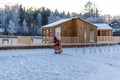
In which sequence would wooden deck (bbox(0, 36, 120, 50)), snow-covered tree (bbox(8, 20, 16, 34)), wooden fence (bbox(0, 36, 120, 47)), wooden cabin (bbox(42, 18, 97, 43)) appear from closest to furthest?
1. wooden deck (bbox(0, 36, 120, 50))
2. wooden fence (bbox(0, 36, 120, 47))
3. wooden cabin (bbox(42, 18, 97, 43))
4. snow-covered tree (bbox(8, 20, 16, 34))

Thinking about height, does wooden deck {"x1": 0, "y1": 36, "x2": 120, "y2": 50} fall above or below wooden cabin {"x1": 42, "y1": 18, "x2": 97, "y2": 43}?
below

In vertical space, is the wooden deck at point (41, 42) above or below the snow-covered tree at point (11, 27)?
below

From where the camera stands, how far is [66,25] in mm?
24953

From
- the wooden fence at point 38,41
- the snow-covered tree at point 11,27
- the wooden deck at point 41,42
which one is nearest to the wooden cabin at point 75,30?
the wooden fence at point 38,41

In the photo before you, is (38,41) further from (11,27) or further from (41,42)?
(11,27)

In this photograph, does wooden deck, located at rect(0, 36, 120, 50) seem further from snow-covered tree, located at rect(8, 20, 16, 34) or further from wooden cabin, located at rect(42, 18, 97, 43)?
snow-covered tree, located at rect(8, 20, 16, 34)

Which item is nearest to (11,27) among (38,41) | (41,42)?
(38,41)

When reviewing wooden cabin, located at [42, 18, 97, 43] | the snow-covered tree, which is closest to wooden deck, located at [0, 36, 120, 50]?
wooden cabin, located at [42, 18, 97, 43]

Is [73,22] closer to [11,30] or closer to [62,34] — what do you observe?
[62,34]

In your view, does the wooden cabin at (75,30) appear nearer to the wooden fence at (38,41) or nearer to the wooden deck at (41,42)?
the wooden fence at (38,41)

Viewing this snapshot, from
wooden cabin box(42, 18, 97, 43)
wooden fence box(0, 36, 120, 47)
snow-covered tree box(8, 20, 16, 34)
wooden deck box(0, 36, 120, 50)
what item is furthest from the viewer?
snow-covered tree box(8, 20, 16, 34)

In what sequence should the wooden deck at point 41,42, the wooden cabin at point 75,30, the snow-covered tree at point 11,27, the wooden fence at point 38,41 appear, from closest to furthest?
the wooden deck at point 41,42 → the wooden fence at point 38,41 → the wooden cabin at point 75,30 → the snow-covered tree at point 11,27

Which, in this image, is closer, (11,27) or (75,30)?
(75,30)

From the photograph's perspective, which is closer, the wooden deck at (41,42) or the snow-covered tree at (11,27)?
the wooden deck at (41,42)
